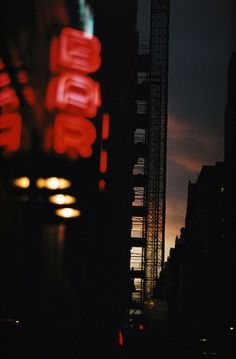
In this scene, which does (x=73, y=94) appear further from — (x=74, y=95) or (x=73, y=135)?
(x=73, y=135)

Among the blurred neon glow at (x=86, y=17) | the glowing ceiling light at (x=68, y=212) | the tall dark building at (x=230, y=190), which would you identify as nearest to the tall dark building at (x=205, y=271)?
the tall dark building at (x=230, y=190)

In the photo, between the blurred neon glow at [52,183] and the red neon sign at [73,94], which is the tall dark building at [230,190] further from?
the red neon sign at [73,94]

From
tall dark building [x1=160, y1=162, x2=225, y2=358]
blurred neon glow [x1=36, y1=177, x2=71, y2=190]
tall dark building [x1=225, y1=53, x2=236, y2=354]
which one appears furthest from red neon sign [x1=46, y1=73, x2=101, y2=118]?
tall dark building [x1=160, y1=162, x2=225, y2=358]

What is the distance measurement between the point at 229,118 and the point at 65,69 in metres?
110

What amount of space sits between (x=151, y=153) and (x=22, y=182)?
6997cm

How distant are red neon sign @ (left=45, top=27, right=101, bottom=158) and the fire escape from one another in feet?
149

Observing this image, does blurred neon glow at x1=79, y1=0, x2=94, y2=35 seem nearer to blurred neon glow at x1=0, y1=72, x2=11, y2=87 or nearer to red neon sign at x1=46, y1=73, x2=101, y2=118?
red neon sign at x1=46, y1=73, x2=101, y2=118

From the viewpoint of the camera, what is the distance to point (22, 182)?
16141 mm

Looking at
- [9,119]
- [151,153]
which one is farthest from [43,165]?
[151,153]

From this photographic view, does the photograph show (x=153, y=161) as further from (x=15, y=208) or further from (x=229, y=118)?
(x=15, y=208)

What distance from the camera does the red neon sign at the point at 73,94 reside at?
15.9 metres

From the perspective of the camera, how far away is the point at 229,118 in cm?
12419

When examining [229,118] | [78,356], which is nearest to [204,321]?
[229,118]

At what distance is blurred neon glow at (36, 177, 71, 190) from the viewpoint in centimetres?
1631
